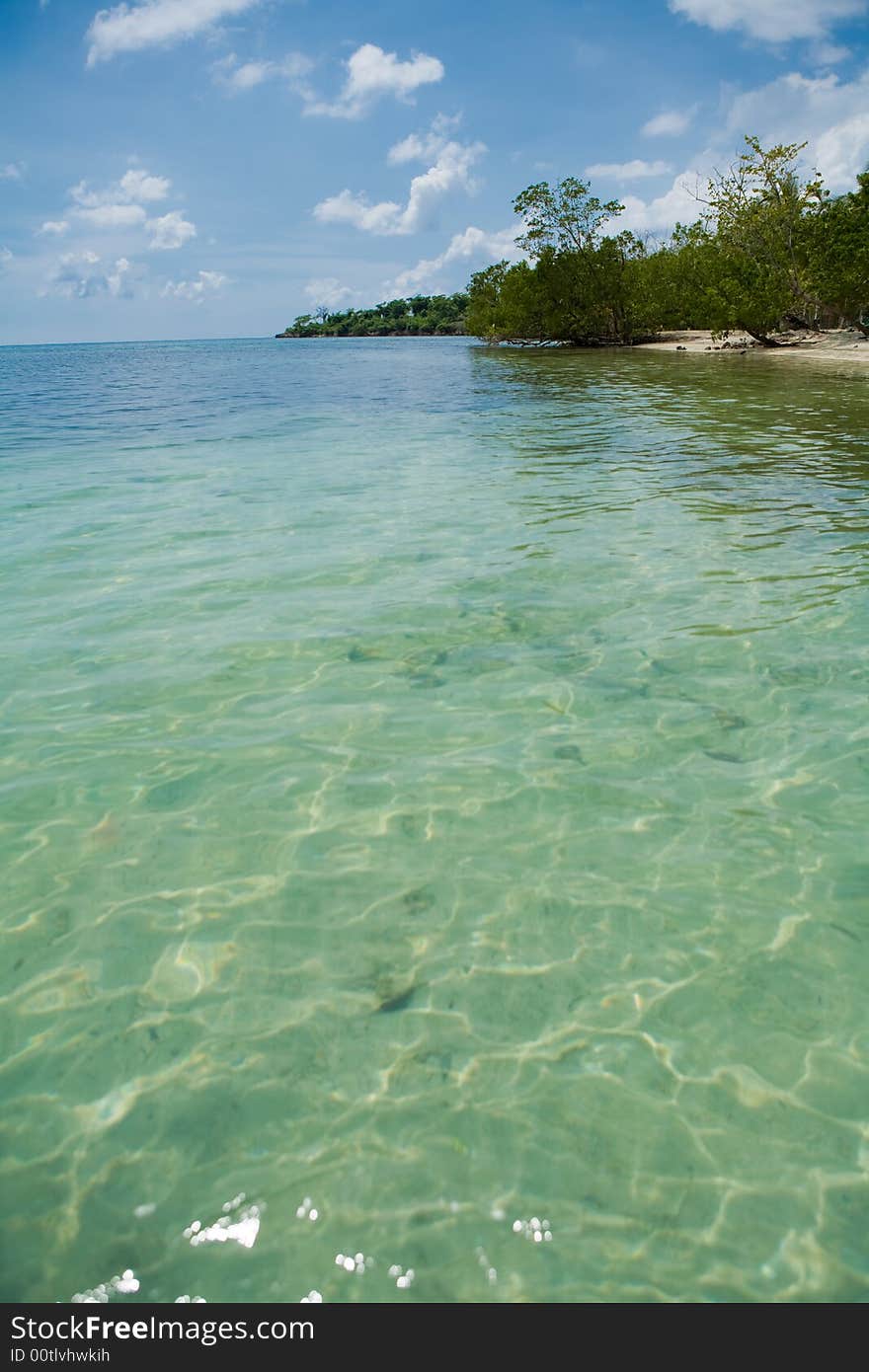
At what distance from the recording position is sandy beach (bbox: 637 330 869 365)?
37672 mm

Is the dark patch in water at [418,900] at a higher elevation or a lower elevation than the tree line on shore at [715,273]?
lower

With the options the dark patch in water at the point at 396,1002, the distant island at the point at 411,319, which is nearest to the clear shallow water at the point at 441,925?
the dark patch in water at the point at 396,1002

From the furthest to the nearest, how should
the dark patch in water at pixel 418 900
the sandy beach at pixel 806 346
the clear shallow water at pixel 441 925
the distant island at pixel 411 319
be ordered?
the distant island at pixel 411 319, the sandy beach at pixel 806 346, the dark patch in water at pixel 418 900, the clear shallow water at pixel 441 925

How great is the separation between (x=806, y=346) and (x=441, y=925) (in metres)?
48.5

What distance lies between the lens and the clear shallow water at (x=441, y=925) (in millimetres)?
2436

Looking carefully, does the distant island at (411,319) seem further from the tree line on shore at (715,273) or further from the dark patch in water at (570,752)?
the dark patch in water at (570,752)

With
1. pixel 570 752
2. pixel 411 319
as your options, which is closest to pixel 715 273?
pixel 570 752

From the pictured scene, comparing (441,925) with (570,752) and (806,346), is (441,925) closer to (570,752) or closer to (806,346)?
(570,752)

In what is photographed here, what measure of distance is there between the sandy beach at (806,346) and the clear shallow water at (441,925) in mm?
34325

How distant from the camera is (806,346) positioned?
43.8 meters

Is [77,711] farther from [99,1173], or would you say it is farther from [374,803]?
[99,1173]

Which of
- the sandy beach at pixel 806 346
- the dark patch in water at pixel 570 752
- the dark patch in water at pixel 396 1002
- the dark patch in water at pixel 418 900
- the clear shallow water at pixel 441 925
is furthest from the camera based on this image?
the sandy beach at pixel 806 346
